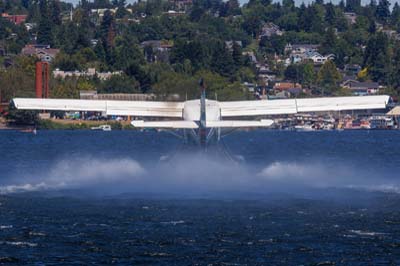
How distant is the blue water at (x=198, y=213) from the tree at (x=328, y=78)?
89.0 m

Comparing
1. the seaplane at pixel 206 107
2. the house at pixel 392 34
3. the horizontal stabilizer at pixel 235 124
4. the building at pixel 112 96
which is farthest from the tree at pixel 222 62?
the horizontal stabilizer at pixel 235 124

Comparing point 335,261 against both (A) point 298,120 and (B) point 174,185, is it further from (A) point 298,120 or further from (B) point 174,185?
(A) point 298,120

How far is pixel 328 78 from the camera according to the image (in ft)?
474

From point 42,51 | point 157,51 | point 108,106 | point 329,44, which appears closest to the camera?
point 108,106

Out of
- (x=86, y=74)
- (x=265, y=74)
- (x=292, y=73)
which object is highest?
(x=86, y=74)

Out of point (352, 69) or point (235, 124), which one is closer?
point (235, 124)

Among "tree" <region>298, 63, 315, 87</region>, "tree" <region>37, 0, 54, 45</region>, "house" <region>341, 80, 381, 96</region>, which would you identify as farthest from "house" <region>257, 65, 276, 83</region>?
"tree" <region>37, 0, 54, 45</region>

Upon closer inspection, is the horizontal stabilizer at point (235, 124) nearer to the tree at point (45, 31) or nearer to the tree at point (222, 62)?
the tree at point (222, 62)

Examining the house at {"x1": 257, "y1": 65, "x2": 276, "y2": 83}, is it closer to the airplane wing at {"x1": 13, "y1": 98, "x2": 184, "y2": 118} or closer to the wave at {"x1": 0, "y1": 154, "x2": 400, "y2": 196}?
the airplane wing at {"x1": 13, "y1": 98, "x2": 184, "y2": 118}

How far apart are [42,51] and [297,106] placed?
105348 millimetres

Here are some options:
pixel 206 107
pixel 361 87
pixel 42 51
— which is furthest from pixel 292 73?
pixel 206 107

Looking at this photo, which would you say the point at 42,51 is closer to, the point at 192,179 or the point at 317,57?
the point at 317,57

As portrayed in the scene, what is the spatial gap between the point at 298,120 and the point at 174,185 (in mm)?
79282

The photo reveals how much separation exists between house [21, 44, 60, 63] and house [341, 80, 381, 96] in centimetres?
2969
